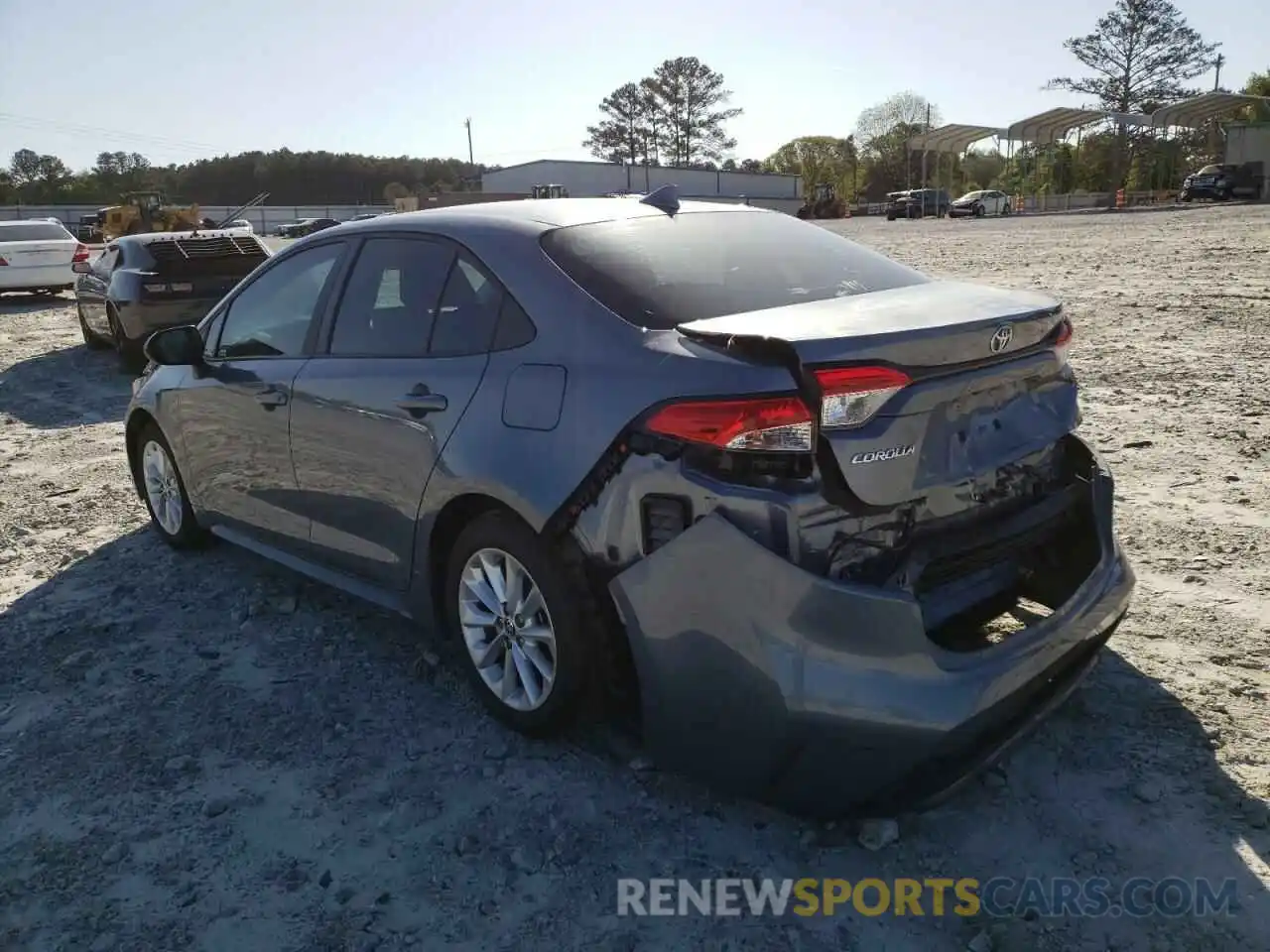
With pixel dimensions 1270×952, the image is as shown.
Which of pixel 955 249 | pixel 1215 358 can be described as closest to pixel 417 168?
pixel 955 249

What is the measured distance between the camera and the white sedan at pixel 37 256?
16.9 meters

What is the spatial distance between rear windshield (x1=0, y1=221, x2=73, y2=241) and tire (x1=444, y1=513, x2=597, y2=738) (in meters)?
18.0

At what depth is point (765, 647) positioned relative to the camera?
234cm

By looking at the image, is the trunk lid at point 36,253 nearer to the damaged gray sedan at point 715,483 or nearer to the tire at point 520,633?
the damaged gray sedan at point 715,483

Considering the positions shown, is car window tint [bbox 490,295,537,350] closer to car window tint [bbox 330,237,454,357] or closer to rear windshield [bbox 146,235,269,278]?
car window tint [bbox 330,237,454,357]

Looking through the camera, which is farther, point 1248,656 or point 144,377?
point 144,377

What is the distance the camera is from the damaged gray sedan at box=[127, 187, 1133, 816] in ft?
7.72

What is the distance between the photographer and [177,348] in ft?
14.5

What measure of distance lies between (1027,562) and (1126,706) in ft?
2.21

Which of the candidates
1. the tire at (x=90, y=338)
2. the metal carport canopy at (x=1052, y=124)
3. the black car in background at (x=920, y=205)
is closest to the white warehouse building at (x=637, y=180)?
the black car in background at (x=920, y=205)

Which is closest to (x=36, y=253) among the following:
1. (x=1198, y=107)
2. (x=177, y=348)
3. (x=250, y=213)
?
(x=177, y=348)

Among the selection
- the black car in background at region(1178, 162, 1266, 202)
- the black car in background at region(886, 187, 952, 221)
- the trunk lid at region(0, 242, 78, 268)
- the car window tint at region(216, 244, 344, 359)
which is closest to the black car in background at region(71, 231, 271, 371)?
the car window tint at region(216, 244, 344, 359)

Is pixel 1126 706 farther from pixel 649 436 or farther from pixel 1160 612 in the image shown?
pixel 649 436

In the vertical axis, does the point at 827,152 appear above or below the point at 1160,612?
above
